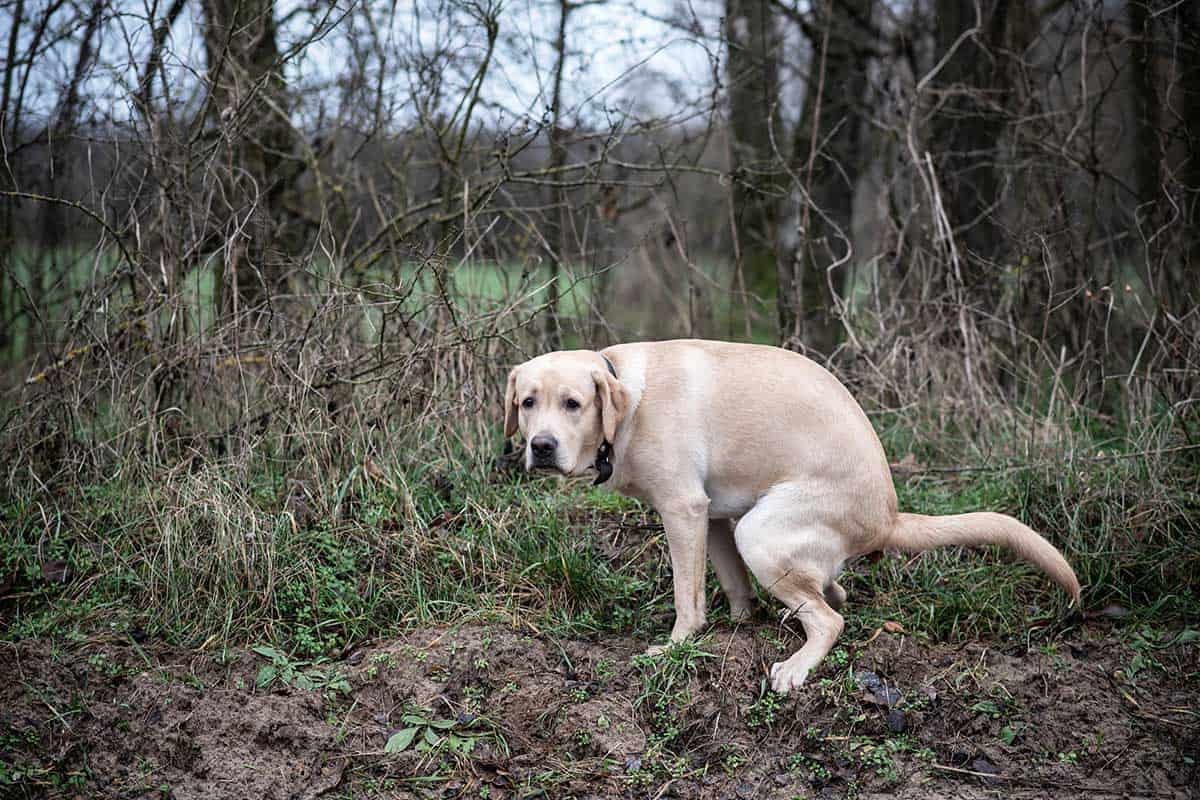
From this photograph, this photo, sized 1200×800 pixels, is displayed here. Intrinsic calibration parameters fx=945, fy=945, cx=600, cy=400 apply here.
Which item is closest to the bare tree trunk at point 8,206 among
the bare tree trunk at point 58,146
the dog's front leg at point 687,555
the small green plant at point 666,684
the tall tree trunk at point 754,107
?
the bare tree trunk at point 58,146

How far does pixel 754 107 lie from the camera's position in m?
8.97

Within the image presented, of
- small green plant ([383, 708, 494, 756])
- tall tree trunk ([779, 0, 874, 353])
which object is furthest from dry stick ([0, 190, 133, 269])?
tall tree trunk ([779, 0, 874, 353])

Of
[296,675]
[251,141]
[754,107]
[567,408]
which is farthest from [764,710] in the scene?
[754,107]

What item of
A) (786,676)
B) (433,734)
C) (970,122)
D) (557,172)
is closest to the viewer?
(433,734)

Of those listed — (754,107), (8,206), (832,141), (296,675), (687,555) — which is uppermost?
(754,107)

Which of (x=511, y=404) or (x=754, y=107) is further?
(x=754, y=107)

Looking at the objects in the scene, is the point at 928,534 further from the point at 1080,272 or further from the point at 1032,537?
the point at 1080,272

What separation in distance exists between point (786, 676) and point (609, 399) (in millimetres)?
1374

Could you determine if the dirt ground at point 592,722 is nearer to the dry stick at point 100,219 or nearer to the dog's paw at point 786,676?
the dog's paw at point 786,676

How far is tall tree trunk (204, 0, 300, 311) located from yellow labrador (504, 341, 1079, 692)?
2.13 m

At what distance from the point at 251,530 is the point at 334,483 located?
0.57 m

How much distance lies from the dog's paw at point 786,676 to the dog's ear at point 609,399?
1.20m

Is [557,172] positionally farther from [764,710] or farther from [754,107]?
[764,710]

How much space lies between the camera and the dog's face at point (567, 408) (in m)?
3.92
